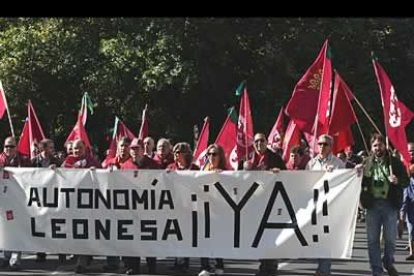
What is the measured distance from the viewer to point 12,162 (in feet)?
38.3

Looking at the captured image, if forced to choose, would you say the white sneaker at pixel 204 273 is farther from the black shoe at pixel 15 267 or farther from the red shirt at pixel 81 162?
the black shoe at pixel 15 267

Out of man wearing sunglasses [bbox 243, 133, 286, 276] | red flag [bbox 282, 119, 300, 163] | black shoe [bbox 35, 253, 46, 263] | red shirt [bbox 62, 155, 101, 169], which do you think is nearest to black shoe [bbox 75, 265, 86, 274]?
red shirt [bbox 62, 155, 101, 169]

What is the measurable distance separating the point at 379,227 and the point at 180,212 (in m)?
2.31

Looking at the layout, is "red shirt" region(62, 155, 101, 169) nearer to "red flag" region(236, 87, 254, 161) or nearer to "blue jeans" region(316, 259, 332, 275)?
"red flag" region(236, 87, 254, 161)

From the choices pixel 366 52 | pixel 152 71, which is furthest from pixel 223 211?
pixel 366 52

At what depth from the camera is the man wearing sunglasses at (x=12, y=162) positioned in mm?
11469

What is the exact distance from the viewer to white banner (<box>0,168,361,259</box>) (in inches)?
398

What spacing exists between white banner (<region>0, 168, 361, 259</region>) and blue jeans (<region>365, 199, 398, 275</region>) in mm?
211

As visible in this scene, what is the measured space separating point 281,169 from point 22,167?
10.9 feet

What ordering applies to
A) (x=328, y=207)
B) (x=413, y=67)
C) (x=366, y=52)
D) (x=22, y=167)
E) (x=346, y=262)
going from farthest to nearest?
(x=413, y=67) → (x=366, y=52) → (x=346, y=262) → (x=22, y=167) → (x=328, y=207)

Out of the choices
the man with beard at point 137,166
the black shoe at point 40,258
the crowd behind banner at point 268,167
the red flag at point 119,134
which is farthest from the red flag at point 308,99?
the red flag at point 119,134

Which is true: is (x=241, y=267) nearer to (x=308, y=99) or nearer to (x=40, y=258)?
(x=308, y=99)

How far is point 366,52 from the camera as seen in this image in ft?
99.1
